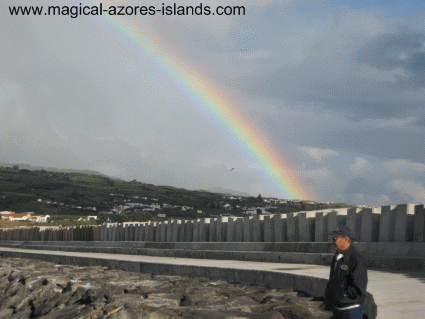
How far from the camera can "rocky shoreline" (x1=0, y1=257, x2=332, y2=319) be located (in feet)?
25.2

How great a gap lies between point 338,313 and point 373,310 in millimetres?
888

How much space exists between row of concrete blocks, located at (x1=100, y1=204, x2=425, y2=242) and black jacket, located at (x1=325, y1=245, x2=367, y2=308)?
18.0 feet

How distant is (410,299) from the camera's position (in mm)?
6414

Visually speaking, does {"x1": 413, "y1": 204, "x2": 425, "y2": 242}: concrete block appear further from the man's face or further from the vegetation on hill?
the vegetation on hill

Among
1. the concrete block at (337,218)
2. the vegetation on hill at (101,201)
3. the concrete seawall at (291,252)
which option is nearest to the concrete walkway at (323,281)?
the concrete seawall at (291,252)

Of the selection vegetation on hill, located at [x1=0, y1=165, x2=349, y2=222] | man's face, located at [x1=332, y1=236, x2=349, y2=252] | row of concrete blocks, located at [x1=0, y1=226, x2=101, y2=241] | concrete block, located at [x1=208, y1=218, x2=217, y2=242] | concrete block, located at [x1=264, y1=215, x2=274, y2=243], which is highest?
man's face, located at [x1=332, y1=236, x2=349, y2=252]

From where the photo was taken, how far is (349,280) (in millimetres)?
5141

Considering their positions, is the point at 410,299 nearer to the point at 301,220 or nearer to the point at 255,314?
the point at 255,314

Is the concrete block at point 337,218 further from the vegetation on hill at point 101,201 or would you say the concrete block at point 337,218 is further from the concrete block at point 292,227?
the vegetation on hill at point 101,201

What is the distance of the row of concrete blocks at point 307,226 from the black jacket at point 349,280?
548 centimetres

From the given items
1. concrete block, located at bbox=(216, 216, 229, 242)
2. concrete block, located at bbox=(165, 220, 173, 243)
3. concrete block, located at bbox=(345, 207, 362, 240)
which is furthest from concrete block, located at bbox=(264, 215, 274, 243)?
concrete block, located at bbox=(165, 220, 173, 243)

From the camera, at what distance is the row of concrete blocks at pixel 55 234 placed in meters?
32.9

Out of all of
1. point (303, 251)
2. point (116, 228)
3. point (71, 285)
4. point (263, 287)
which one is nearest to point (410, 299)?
point (263, 287)

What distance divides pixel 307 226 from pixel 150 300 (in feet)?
18.8
